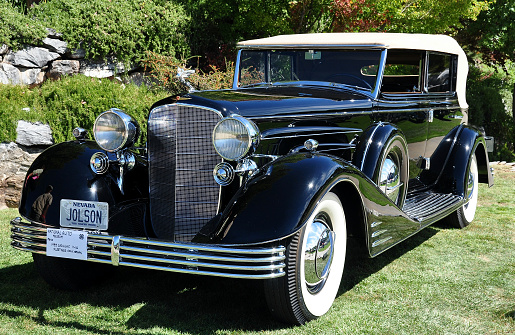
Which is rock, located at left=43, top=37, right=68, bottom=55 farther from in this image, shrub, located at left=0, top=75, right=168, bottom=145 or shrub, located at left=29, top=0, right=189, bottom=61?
shrub, located at left=0, top=75, right=168, bottom=145

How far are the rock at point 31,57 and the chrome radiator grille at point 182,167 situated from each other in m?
5.24

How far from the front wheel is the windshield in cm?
151

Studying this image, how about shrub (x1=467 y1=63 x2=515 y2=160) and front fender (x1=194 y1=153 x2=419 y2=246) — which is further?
shrub (x1=467 y1=63 x2=515 y2=160)

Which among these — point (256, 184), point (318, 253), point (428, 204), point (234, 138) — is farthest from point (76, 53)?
point (318, 253)

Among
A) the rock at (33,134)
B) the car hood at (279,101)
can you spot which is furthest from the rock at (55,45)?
the car hood at (279,101)

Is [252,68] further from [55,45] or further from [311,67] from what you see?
[55,45]

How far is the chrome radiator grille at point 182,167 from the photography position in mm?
3521

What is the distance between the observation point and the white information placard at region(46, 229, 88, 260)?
3.27 metres

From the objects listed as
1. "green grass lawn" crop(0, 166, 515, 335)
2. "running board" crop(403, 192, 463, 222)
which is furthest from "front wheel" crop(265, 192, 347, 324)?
"running board" crop(403, 192, 463, 222)

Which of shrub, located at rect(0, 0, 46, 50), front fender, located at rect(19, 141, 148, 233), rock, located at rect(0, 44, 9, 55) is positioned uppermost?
shrub, located at rect(0, 0, 46, 50)

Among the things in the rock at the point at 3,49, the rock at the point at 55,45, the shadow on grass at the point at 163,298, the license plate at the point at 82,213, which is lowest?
the shadow on grass at the point at 163,298

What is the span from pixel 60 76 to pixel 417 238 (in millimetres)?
5571

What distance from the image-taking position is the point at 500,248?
5031 mm

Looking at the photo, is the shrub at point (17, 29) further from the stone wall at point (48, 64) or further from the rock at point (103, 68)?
the rock at point (103, 68)
